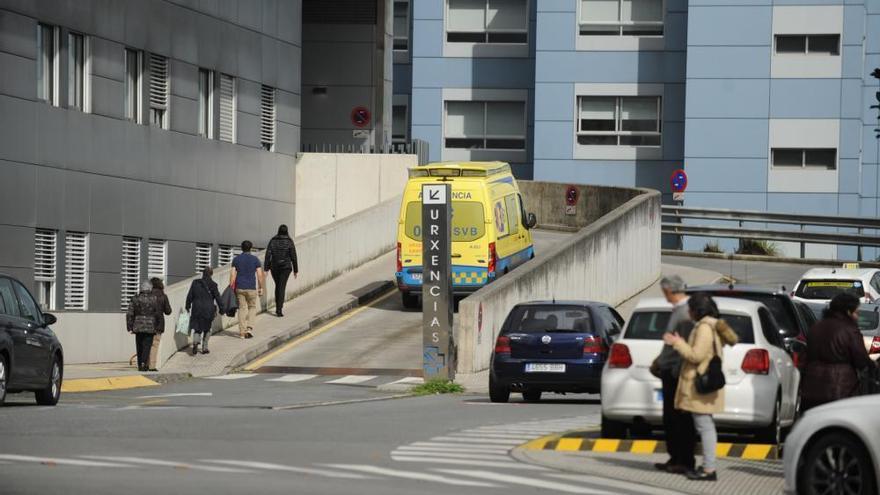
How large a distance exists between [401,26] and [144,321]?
39.1m

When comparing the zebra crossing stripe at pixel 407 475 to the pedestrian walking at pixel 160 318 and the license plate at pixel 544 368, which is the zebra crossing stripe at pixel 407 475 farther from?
the pedestrian walking at pixel 160 318

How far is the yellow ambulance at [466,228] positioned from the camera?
34.3 metres

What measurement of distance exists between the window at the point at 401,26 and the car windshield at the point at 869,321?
38680 millimetres

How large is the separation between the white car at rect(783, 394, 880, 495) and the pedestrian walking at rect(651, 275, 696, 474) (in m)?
2.04

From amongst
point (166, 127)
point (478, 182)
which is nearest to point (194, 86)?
point (166, 127)

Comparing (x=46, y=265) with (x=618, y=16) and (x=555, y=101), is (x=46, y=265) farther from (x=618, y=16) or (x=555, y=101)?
(x=618, y=16)

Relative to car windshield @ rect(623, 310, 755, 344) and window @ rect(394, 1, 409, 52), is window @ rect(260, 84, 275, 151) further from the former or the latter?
car windshield @ rect(623, 310, 755, 344)

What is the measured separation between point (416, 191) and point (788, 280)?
1196 cm

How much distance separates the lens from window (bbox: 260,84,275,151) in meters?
45.3

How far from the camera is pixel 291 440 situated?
16.7 m

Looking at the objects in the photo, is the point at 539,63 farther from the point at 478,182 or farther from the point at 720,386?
the point at 720,386

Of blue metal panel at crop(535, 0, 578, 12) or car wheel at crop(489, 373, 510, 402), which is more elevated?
blue metal panel at crop(535, 0, 578, 12)

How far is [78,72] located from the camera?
3531cm

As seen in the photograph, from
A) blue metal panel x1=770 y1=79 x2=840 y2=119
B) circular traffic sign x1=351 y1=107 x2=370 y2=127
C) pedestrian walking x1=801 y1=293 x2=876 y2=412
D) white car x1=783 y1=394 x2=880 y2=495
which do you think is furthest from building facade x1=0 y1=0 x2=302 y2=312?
white car x1=783 y1=394 x2=880 y2=495
